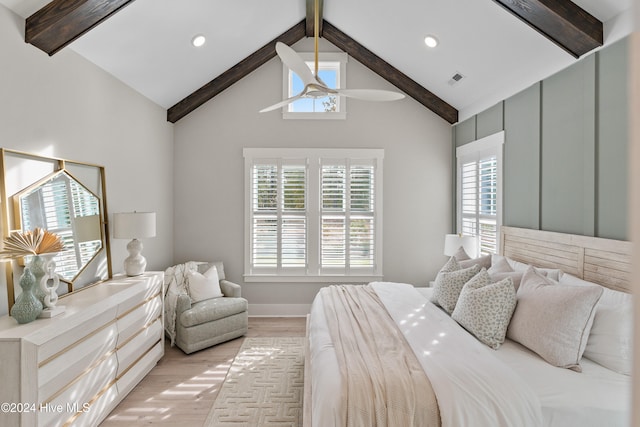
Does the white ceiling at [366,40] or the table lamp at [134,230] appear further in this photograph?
the table lamp at [134,230]

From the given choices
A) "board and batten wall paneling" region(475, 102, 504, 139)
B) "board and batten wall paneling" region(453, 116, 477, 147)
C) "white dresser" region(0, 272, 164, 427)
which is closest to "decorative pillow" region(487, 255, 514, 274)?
"board and batten wall paneling" region(475, 102, 504, 139)

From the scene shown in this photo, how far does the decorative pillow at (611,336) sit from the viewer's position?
1.83 metres

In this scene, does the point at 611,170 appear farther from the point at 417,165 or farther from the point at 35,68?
the point at 35,68

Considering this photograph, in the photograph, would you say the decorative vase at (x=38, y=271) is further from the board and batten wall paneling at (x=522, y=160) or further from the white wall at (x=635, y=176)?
the board and batten wall paneling at (x=522, y=160)

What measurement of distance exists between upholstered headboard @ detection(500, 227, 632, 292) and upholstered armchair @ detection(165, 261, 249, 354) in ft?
9.64

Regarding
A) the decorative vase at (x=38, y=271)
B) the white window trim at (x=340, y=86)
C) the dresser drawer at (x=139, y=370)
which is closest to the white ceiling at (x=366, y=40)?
the white window trim at (x=340, y=86)

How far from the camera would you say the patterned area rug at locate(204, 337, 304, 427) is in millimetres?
2463

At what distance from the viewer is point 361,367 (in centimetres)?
182

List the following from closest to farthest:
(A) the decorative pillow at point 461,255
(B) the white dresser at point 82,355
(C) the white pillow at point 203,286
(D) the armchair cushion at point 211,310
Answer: (B) the white dresser at point 82,355, (A) the decorative pillow at point 461,255, (D) the armchair cushion at point 211,310, (C) the white pillow at point 203,286

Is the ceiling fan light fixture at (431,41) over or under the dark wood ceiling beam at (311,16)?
under

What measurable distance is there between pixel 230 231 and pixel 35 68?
2.69m

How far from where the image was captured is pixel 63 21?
7.67 ft

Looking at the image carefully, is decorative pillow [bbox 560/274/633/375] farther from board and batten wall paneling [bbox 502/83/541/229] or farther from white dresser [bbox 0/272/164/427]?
white dresser [bbox 0/272/164/427]

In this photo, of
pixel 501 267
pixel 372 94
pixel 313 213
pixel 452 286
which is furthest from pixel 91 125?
pixel 501 267
